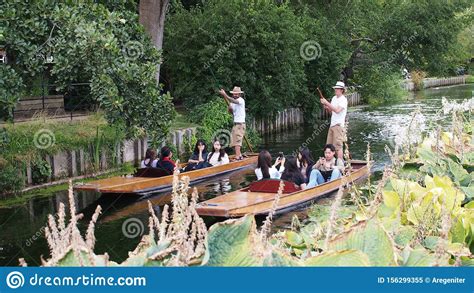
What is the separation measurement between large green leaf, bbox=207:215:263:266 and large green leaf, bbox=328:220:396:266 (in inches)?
10.9

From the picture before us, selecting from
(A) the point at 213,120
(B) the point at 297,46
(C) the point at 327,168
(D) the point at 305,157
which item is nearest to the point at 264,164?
(D) the point at 305,157

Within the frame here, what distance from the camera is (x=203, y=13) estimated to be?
19469 millimetres

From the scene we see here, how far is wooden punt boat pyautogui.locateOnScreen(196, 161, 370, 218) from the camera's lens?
8.84 m

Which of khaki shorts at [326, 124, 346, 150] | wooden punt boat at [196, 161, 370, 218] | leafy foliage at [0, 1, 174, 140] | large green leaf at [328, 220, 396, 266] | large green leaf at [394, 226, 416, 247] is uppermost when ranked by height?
leafy foliage at [0, 1, 174, 140]

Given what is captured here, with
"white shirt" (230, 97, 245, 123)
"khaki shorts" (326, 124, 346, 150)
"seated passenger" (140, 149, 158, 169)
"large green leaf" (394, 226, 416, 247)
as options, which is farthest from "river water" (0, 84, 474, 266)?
"large green leaf" (394, 226, 416, 247)

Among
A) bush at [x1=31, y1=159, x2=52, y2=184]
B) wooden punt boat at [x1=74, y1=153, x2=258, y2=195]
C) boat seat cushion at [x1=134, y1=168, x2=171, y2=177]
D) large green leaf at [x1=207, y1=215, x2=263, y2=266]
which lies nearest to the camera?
large green leaf at [x1=207, y1=215, x2=263, y2=266]

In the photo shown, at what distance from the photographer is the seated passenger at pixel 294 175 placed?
10344mm

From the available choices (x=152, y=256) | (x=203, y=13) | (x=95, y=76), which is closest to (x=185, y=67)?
(x=203, y=13)

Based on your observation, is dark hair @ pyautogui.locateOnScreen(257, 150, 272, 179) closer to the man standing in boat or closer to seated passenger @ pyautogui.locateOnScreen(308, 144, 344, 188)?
seated passenger @ pyautogui.locateOnScreen(308, 144, 344, 188)

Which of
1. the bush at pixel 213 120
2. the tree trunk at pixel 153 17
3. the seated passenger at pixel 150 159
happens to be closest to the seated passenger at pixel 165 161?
the seated passenger at pixel 150 159

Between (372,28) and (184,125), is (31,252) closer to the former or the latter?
(184,125)

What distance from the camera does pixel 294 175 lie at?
34.3ft

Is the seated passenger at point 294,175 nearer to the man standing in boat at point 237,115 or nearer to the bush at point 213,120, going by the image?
the man standing in boat at point 237,115

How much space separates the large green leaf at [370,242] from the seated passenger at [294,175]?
8.61 meters
